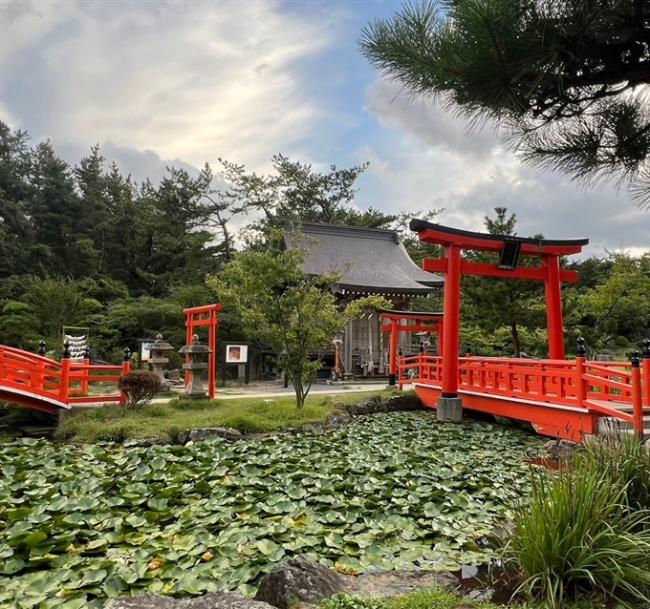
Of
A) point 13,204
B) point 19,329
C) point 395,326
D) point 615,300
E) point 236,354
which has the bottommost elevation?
point 236,354

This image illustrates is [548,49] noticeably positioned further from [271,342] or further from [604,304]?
[604,304]

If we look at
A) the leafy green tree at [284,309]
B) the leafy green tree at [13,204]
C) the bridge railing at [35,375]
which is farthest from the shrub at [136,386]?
the leafy green tree at [13,204]

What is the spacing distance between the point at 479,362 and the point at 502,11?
7.63 metres

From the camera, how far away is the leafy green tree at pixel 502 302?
13.1 metres

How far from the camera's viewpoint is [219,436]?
7.49 m

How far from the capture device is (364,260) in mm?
20344

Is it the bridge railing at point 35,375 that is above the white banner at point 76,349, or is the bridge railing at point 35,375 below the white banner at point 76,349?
below

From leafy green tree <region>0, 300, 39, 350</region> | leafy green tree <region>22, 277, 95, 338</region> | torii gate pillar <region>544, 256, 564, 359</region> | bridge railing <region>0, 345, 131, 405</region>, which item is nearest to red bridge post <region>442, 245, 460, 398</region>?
torii gate pillar <region>544, 256, 564, 359</region>

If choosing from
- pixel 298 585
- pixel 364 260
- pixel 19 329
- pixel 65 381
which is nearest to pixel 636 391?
pixel 298 585

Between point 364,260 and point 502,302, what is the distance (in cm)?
806

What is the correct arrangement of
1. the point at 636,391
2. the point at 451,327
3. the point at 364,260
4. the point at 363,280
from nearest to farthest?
the point at 636,391
the point at 451,327
the point at 363,280
the point at 364,260

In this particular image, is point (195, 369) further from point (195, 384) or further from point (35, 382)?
point (35, 382)

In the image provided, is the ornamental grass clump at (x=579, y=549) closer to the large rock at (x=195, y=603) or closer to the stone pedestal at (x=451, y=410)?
the large rock at (x=195, y=603)

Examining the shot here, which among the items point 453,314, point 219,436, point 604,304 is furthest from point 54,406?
point 604,304
